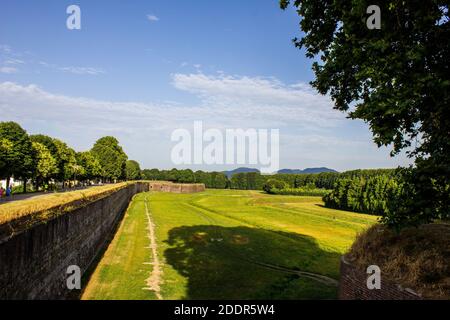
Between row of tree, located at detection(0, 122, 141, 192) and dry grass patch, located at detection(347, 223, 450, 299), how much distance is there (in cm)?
5174

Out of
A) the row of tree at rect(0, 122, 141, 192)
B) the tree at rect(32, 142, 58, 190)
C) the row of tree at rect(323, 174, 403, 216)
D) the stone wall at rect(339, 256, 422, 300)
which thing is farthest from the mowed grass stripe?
the row of tree at rect(323, 174, 403, 216)

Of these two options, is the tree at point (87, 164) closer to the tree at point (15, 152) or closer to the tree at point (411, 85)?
the tree at point (15, 152)

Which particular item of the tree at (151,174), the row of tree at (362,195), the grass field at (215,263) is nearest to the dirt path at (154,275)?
the grass field at (215,263)

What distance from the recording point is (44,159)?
65062 mm

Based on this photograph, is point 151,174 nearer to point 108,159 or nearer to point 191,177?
point 191,177

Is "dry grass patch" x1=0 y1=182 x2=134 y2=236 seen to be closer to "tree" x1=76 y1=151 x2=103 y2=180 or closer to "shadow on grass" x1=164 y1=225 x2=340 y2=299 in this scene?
"shadow on grass" x1=164 y1=225 x2=340 y2=299

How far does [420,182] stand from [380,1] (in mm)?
5834

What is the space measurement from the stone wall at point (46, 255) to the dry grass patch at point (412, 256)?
37.8 ft

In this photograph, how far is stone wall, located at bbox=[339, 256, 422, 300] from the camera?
33.2 feet

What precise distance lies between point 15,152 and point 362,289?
2265 inches

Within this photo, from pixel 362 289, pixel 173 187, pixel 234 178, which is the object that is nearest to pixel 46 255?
pixel 362 289
